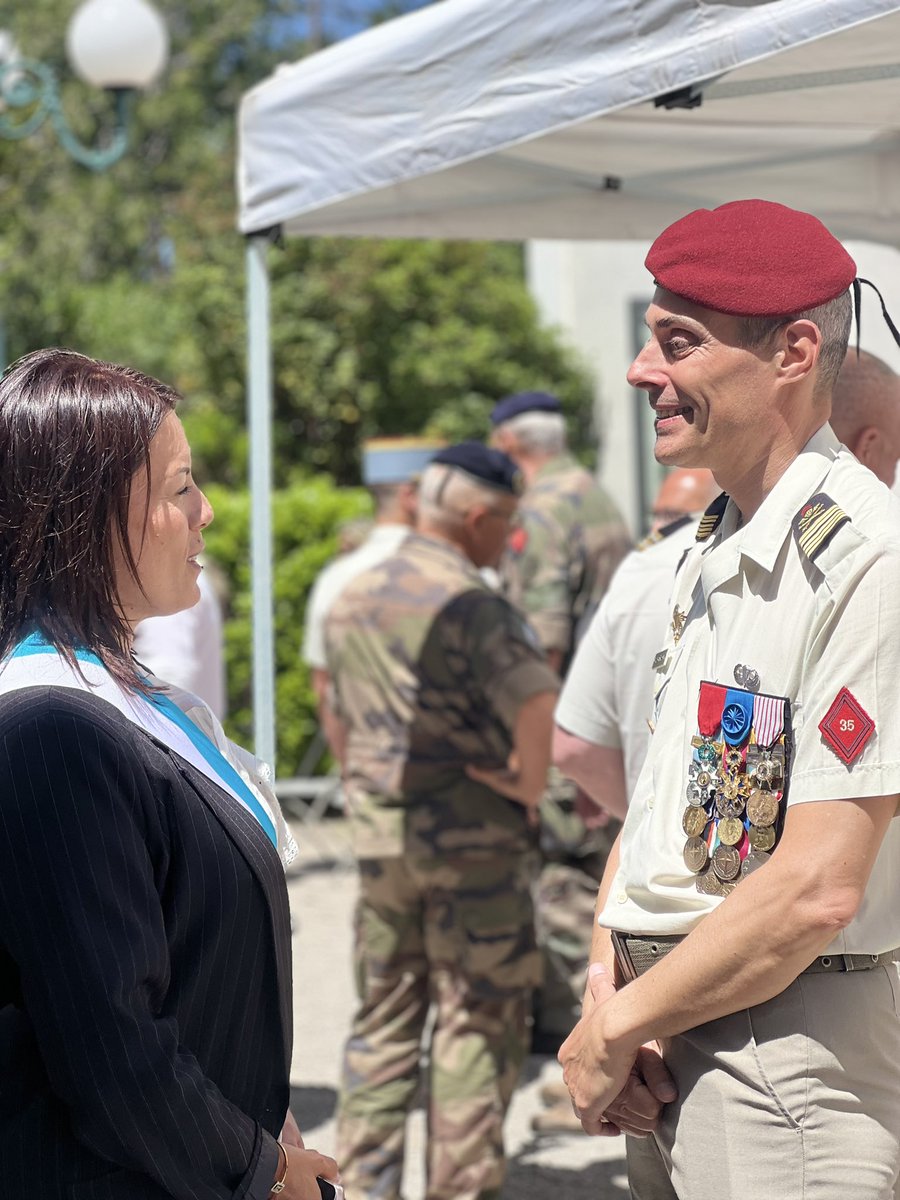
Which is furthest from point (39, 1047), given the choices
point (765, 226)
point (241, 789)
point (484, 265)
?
point (484, 265)

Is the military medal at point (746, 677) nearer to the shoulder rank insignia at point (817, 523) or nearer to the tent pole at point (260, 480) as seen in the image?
the shoulder rank insignia at point (817, 523)

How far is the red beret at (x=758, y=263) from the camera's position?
1.77 meters

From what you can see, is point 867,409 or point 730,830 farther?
point 867,409

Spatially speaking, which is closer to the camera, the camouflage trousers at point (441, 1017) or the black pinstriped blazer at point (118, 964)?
the black pinstriped blazer at point (118, 964)

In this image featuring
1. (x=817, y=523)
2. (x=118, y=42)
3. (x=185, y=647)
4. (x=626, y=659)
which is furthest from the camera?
(x=118, y=42)

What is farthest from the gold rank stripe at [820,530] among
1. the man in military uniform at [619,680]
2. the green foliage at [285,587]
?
the green foliage at [285,587]

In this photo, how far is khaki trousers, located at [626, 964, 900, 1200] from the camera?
1.71m

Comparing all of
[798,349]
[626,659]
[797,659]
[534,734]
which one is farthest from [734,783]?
[534,734]

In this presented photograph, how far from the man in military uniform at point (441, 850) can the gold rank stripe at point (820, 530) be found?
1.89 metres

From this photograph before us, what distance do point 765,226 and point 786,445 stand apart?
27cm

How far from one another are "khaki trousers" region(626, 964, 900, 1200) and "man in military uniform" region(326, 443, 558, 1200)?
1874 mm

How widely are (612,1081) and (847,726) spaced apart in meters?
0.55

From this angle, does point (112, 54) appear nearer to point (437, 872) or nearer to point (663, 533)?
point (437, 872)

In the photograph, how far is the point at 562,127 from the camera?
102 inches
